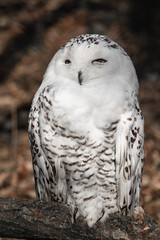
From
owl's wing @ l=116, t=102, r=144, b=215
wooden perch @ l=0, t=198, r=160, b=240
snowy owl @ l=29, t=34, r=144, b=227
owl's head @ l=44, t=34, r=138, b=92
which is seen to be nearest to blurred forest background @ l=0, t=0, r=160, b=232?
owl's wing @ l=116, t=102, r=144, b=215

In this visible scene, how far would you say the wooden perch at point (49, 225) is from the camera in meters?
2.47

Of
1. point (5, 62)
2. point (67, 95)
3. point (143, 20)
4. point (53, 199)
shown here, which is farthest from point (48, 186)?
point (143, 20)

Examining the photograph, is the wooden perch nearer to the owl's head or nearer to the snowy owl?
the snowy owl

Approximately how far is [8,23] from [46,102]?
5862 mm

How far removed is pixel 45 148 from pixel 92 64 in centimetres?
58

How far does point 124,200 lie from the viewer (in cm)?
285

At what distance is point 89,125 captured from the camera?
2627 millimetres

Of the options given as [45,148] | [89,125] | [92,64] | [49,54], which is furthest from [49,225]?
[49,54]

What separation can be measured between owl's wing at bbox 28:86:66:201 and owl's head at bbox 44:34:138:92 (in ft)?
0.53

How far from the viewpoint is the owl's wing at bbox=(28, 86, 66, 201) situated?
266 cm

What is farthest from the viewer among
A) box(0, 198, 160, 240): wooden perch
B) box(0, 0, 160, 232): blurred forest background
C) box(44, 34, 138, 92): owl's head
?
box(0, 0, 160, 232): blurred forest background

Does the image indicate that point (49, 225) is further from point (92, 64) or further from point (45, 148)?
point (92, 64)

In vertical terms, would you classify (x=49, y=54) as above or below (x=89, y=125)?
above

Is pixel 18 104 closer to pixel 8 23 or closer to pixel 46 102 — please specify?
pixel 8 23
